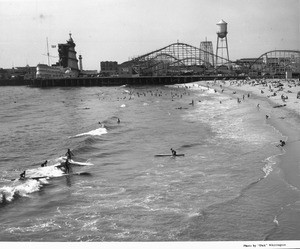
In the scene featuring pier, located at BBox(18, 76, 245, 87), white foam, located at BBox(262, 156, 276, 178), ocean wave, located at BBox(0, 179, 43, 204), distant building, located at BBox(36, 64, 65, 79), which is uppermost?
distant building, located at BBox(36, 64, 65, 79)

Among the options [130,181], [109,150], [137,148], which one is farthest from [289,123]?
[130,181]

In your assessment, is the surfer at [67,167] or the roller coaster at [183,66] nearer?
the surfer at [67,167]

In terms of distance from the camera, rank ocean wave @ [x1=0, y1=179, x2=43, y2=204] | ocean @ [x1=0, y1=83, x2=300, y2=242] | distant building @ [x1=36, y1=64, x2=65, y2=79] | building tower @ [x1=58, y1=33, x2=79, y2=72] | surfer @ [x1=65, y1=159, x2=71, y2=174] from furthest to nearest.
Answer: building tower @ [x1=58, y1=33, x2=79, y2=72], distant building @ [x1=36, y1=64, x2=65, y2=79], surfer @ [x1=65, y1=159, x2=71, y2=174], ocean wave @ [x1=0, y1=179, x2=43, y2=204], ocean @ [x1=0, y1=83, x2=300, y2=242]

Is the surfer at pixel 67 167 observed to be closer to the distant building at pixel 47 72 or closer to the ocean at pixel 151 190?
the ocean at pixel 151 190

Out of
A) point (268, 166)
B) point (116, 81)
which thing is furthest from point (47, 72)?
A: point (268, 166)

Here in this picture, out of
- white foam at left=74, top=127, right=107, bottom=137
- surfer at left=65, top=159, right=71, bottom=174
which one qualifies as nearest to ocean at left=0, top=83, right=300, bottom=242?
surfer at left=65, top=159, right=71, bottom=174

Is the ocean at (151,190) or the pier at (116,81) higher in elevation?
the pier at (116,81)

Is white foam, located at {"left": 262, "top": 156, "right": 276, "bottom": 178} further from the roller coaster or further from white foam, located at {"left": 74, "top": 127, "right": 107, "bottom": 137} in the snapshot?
the roller coaster

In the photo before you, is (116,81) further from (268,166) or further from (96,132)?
(268,166)

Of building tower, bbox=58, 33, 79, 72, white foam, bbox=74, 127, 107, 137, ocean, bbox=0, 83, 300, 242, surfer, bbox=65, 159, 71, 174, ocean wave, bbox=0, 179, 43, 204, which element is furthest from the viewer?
building tower, bbox=58, 33, 79, 72

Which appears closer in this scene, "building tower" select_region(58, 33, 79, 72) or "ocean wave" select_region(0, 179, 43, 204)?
"ocean wave" select_region(0, 179, 43, 204)

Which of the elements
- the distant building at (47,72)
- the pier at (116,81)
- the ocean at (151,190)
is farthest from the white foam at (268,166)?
the distant building at (47,72)
